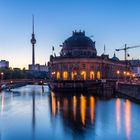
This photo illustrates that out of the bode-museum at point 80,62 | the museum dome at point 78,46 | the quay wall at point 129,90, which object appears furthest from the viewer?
the museum dome at point 78,46

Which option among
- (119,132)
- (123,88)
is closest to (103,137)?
(119,132)

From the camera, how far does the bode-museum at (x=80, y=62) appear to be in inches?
6860

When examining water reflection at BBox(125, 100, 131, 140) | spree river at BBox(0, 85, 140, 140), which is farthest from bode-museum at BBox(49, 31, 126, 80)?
water reflection at BBox(125, 100, 131, 140)

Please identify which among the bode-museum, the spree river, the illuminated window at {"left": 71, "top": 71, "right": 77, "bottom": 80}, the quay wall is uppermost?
the bode-museum

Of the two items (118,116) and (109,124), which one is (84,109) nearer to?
(118,116)

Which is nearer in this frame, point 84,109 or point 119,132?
point 119,132

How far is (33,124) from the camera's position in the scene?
60125mm

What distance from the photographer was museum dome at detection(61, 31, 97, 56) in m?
186

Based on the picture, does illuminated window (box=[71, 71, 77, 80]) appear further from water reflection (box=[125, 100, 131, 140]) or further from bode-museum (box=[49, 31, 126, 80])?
water reflection (box=[125, 100, 131, 140])

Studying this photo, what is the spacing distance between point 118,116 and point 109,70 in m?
124

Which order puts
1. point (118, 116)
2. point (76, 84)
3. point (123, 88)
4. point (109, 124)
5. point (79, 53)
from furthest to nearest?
1. point (79, 53)
2. point (76, 84)
3. point (123, 88)
4. point (118, 116)
5. point (109, 124)

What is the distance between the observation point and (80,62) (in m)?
173

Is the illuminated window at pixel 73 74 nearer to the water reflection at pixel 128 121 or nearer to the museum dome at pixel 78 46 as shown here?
the museum dome at pixel 78 46

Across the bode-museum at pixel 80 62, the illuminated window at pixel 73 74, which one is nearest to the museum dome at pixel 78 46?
the bode-museum at pixel 80 62
